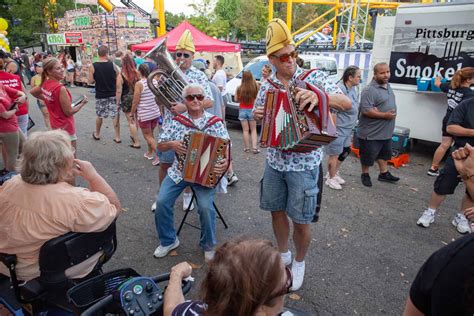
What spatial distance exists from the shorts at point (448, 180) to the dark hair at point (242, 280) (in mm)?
3364

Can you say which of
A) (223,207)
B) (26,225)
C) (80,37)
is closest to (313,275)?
(223,207)

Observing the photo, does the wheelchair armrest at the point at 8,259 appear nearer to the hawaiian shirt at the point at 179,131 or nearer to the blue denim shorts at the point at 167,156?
the hawaiian shirt at the point at 179,131

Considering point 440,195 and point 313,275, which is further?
point 440,195

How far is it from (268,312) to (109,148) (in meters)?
6.73

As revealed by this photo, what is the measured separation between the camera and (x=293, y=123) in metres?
2.42

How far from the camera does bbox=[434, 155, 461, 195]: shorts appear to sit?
12.3 ft

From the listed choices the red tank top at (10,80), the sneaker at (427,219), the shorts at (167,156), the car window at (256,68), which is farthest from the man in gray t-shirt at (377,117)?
the red tank top at (10,80)

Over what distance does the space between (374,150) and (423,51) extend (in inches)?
106

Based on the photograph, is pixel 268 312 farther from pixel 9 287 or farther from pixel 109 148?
pixel 109 148

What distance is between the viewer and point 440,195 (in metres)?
3.93

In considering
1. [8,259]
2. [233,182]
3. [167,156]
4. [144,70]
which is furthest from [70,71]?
[8,259]

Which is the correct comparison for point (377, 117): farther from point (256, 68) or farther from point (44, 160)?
point (256, 68)

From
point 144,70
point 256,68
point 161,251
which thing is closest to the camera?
point 161,251

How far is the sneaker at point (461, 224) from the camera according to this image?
3.99 m
